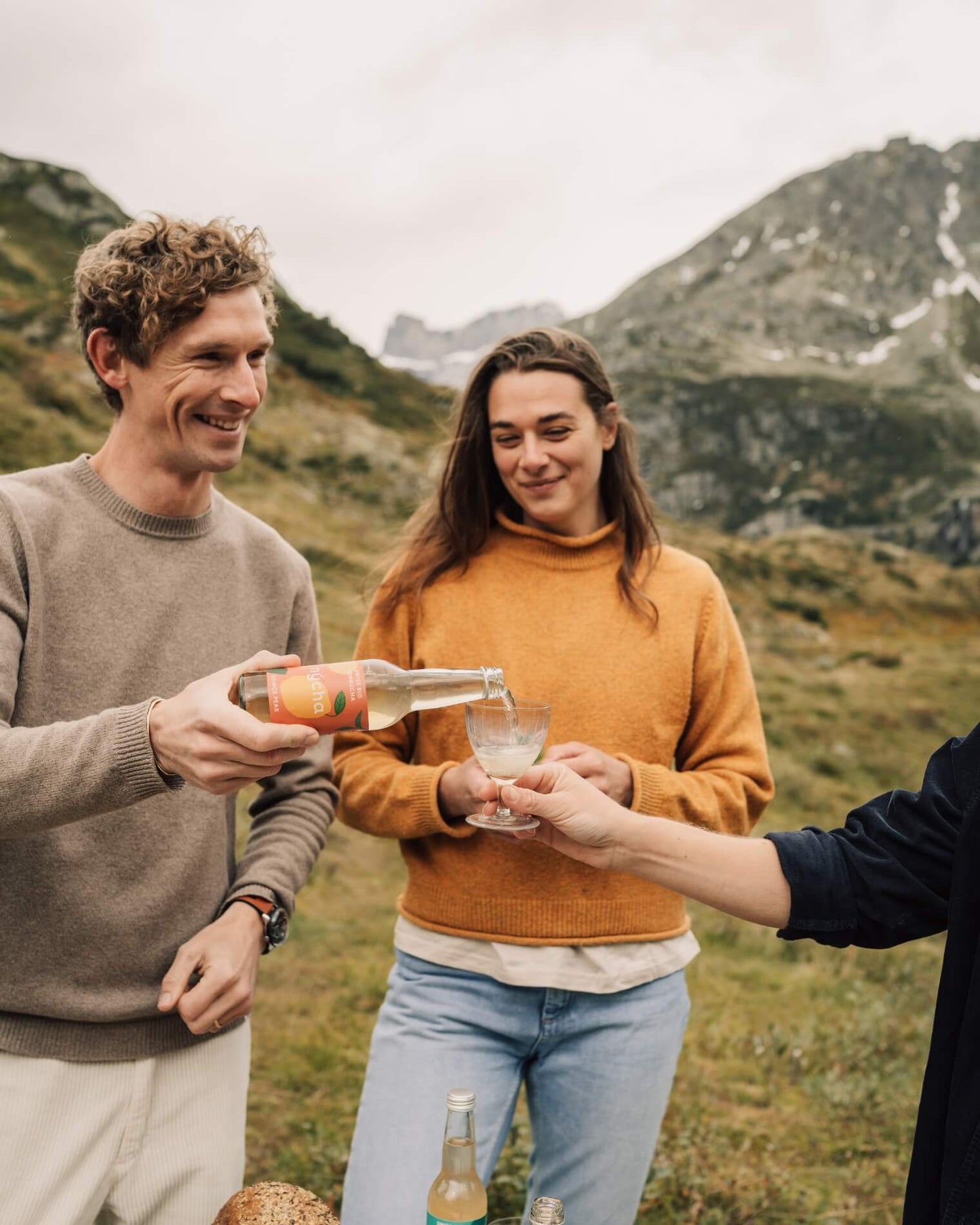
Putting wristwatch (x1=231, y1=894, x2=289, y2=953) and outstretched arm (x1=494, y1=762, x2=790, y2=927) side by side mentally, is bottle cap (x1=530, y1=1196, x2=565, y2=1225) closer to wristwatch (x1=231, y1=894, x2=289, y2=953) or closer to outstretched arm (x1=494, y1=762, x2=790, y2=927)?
outstretched arm (x1=494, y1=762, x2=790, y2=927)

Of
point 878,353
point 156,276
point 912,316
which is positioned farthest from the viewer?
point 912,316

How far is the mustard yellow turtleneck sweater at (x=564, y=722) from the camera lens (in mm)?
3180

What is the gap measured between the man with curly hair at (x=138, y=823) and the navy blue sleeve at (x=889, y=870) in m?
1.46

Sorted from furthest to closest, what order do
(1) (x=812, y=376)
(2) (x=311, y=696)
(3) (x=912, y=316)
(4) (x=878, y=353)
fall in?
(3) (x=912, y=316) < (4) (x=878, y=353) < (1) (x=812, y=376) < (2) (x=311, y=696)

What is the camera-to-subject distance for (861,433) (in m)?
126

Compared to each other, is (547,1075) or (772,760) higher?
(547,1075)

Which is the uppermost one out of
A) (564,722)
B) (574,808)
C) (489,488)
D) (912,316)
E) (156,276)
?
(912,316)

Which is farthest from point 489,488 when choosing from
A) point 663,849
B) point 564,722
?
point 663,849

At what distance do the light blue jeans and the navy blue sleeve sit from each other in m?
0.81

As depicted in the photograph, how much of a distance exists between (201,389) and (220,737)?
3.74 ft

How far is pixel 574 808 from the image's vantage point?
268 cm

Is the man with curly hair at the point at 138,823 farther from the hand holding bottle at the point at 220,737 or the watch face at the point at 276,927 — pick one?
the hand holding bottle at the point at 220,737

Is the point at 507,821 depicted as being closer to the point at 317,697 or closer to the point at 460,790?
the point at 460,790

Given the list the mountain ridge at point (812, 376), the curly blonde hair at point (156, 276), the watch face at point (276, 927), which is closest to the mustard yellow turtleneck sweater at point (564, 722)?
the watch face at point (276, 927)
